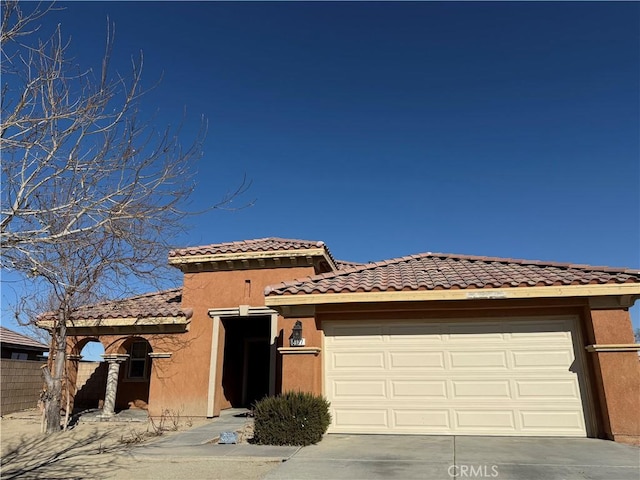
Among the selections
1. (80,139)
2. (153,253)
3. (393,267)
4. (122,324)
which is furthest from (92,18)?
(122,324)

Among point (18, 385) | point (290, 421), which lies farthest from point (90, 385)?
point (290, 421)

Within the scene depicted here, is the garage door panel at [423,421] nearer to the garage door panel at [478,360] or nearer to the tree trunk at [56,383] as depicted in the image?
the garage door panel at [478,360]

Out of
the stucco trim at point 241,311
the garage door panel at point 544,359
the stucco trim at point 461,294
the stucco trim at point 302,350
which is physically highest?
the stucco trim at point 241,311

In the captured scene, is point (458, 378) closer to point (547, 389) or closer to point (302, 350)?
point (547, 389)

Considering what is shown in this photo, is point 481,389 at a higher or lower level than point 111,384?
lower

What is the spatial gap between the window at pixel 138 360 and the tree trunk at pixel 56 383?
3939 mm

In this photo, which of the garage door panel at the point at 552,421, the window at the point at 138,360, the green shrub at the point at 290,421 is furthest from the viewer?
the window at the point at 138,360

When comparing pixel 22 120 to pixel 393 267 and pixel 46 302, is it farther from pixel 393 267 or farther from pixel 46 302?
pixel 46 302

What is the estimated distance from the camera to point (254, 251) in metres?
14.3

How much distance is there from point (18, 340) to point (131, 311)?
12.3 meters

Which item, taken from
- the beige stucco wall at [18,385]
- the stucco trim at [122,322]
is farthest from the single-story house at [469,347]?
the beige stucco wall at [18,385]

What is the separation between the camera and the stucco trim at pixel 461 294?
9250 millimetres

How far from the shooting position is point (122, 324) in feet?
47.6

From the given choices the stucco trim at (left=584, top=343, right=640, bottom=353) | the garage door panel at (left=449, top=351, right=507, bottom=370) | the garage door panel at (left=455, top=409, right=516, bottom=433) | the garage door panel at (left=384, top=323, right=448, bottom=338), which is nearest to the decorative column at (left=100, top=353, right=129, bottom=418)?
the garage door panel at (left=384, top=323, right=448, bottom=338)
